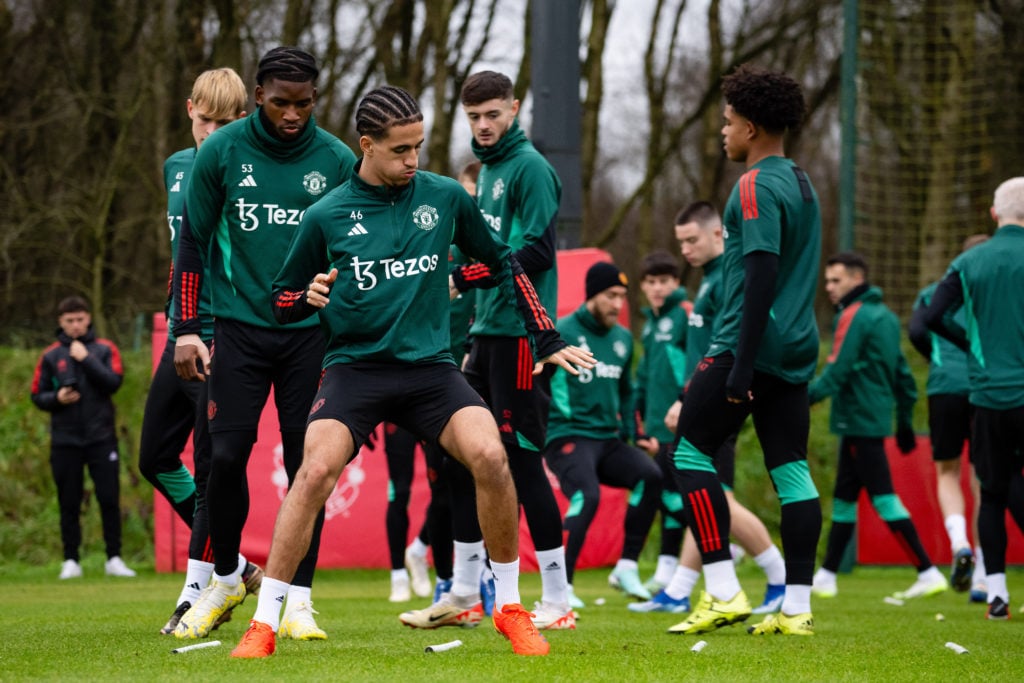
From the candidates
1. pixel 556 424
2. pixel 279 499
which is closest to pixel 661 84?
pixel 279 499

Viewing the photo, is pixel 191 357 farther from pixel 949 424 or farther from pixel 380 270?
pixel 949 424

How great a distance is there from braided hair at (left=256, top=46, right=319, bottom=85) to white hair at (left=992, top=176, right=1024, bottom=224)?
3.93 meters

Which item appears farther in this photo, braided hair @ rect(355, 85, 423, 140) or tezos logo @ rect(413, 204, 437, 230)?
tezos logo @ rect(413, 204, 437, 230)

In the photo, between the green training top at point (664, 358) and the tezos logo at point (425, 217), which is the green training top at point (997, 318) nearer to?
the green training top at point (664, 358)

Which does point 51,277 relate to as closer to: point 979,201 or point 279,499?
point 279,499

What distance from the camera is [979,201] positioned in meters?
17.8

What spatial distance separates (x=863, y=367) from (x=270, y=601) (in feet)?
21.5

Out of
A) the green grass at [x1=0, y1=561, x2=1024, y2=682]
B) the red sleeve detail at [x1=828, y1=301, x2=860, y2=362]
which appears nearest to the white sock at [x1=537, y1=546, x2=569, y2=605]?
the green grass at [x1=0, y1=561, x2=1024, y2=682]

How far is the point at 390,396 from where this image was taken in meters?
5.42

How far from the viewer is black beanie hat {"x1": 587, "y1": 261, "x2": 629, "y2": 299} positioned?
9453 mm

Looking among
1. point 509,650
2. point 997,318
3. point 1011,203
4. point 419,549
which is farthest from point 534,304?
point 419,549

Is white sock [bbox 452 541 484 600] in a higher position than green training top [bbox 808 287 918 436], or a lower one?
lower

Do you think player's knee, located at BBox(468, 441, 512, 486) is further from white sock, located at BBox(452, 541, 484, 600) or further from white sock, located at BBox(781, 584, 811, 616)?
white sock, located at BBox(781, 584, 811, 616)

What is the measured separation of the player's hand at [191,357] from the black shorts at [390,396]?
0.74 m
